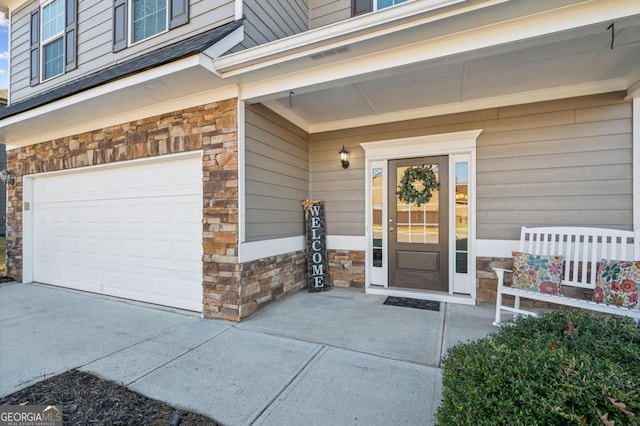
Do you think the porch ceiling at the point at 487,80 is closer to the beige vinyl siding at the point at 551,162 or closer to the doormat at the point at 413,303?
the beige vinyl siding at the point at 551,162

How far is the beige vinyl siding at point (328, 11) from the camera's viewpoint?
4.51m

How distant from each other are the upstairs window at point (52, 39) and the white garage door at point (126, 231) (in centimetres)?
199

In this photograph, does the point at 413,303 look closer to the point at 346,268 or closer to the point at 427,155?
the point at 346,268

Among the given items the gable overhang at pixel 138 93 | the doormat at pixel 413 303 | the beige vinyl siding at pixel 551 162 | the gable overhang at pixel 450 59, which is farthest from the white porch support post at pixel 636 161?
the gable overhang at pixel 138 93

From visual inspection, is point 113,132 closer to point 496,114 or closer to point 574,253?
point 496,114

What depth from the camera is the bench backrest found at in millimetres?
3148

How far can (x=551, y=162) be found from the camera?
3.69 metres

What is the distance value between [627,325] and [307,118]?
418 centimetres

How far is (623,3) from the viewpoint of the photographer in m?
2.12

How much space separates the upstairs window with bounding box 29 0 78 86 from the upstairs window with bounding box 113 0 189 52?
1.19 meters

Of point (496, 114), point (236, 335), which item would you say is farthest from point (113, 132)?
point (496, 114)

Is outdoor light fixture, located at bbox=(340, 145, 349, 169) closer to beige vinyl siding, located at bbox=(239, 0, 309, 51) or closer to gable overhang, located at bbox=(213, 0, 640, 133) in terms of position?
gable overhang, located at bbox=(213, 0, 640, 133)

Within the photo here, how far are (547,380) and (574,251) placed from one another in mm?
3051

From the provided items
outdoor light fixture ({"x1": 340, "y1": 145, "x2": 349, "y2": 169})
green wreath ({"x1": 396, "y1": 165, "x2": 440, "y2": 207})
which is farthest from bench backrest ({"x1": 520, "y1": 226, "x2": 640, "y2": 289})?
outdoor light fixture ({"x1": 340, "y1": 145, "x2": 349, "y2": 169})
